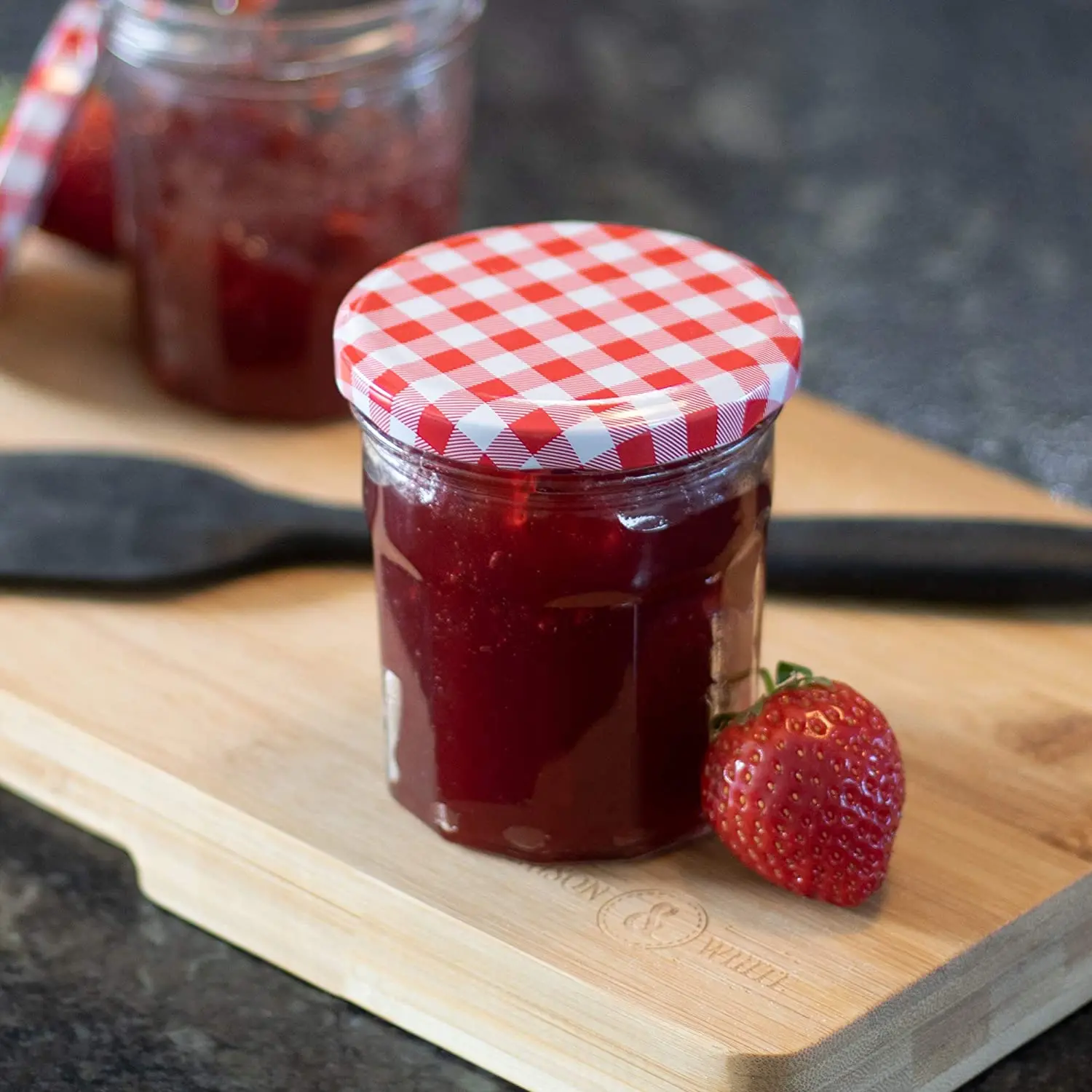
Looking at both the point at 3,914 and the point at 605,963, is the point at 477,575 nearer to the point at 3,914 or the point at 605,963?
the point at 605,963

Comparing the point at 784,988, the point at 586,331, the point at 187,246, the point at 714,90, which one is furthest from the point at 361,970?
the point at 714,90

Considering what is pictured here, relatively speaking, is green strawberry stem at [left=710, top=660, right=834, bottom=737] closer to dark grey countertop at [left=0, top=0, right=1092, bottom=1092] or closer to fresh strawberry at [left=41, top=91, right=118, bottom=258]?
dark grey countertop at [left=0, top=0, right=1092, bottom=1092]

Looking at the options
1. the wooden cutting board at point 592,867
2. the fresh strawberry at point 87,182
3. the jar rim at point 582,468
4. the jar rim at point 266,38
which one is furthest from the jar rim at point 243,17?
the jar rim at point 582,468

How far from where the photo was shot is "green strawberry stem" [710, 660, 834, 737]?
77 cm

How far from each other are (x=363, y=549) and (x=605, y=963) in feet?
Answer: 1.12

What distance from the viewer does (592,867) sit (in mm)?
813

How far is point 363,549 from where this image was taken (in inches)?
40.4

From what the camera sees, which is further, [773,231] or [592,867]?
[773,231]

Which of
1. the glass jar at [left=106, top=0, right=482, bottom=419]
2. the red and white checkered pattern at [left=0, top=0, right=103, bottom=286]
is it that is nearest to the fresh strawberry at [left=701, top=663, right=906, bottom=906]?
the glass jar at [left=106, top=0, right=482, bottom=419]

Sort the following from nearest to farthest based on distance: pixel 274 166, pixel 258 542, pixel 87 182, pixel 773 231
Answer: pixel 258 542, pixel 274 166, pixel 87 182, pixel 773 231

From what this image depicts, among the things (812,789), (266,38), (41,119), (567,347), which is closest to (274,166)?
(266,38)

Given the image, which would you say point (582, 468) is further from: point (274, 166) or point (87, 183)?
point (87, 183)

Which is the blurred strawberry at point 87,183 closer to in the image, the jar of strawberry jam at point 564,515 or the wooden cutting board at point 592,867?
the wooden cutting board at point 592,867

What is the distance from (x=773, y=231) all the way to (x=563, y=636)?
32.0 inches
